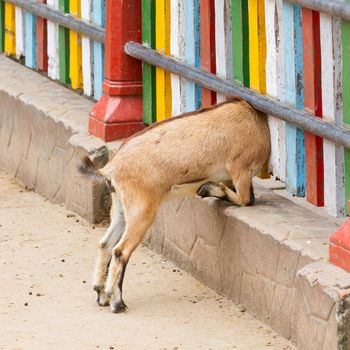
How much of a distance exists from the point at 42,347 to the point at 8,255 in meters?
1.61

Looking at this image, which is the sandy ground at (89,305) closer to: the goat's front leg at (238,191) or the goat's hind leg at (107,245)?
the goat's hind leg at (107,245)

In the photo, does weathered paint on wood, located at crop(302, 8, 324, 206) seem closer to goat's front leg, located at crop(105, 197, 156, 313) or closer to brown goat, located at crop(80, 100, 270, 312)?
brown goat, located at crop(80, 100, 270, 312)

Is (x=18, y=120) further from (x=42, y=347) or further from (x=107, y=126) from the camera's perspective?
(x=42, y=347)

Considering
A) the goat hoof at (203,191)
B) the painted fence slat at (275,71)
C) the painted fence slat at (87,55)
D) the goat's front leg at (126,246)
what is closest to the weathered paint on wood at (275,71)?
the painted fence slat at (275,71)

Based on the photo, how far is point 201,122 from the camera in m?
7.45

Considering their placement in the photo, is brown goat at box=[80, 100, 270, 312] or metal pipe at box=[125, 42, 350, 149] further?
brown goat at box=[80, 100, 270, 312]

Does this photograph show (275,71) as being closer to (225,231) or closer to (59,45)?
(225,231)

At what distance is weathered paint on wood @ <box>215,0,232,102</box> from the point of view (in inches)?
306

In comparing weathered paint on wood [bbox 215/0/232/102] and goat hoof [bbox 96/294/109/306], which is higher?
weathered paint on wood [bbox 215/0/232/102]

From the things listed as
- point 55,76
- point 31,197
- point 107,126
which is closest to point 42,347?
point 107,126

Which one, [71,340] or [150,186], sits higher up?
[150,186]

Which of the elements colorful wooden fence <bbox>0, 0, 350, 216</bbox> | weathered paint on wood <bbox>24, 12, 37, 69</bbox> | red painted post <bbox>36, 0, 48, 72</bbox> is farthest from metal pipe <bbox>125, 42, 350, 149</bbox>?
weathered paint on wood <bbox>24, 12, 37, 69</bbox>

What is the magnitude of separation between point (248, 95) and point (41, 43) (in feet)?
9.97

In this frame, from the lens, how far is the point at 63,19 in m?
9.68
